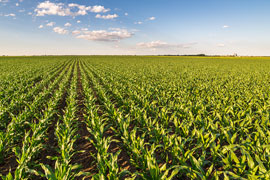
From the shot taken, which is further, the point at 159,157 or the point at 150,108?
the point at 150,108

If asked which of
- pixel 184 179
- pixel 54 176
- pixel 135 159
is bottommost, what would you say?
pixel 184 179

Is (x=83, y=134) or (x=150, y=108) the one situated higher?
(x=150, y=108)

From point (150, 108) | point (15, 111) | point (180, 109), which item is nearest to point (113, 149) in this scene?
point (150, 108)

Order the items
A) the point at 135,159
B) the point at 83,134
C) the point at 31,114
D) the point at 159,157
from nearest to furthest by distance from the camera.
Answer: the point at 135,159 < the point at 159,157 < the point at 83,134 < the point at 31,114

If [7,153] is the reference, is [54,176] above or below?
above

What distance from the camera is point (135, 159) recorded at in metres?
3.92

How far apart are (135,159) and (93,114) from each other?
2.61 meters

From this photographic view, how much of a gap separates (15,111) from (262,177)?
9.68 meters

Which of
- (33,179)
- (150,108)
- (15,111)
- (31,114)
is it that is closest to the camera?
(33,179)

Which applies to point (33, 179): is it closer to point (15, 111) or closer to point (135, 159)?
point (135, 159)

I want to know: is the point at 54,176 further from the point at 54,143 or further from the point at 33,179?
the point at 54,143

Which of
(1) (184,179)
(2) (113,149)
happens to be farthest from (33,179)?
(1) (184,179)

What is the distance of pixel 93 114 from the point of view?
578cm

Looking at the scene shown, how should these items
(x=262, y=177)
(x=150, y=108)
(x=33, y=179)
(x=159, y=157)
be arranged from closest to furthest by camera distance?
(x=262, y=177), (x=33, y=179), (x=159, y=157), (x=150, y=108)
